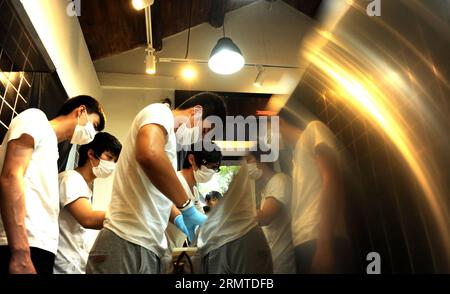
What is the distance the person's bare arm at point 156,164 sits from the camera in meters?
0.73

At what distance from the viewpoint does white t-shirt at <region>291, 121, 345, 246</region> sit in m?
0.51

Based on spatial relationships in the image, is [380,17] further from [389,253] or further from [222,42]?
[222,42]

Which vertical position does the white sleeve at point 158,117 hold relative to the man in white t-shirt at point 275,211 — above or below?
above

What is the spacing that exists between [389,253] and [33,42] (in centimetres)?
150

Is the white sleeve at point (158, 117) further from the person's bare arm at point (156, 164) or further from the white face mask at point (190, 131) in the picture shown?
the white face mask at point (190, 131)

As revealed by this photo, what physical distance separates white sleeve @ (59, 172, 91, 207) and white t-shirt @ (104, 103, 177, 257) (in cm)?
35

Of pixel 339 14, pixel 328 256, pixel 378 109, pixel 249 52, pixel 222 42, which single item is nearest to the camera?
pixel 328 256

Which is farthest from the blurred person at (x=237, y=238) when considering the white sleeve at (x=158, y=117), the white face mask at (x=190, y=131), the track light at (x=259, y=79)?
the track light at (x=259, y=79)

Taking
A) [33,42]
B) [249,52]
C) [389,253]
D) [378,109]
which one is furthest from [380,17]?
→ [249,52]

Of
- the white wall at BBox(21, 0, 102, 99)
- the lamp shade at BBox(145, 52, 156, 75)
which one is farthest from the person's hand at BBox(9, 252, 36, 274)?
the lamp shade at BBox(145, 52, 156, 75)

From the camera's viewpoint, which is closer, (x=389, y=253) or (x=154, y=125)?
(x=389, y=253)

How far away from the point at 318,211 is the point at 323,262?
0.24 feet

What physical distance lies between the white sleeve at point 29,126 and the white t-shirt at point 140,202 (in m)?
0.23

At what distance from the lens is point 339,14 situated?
2.56 feet
